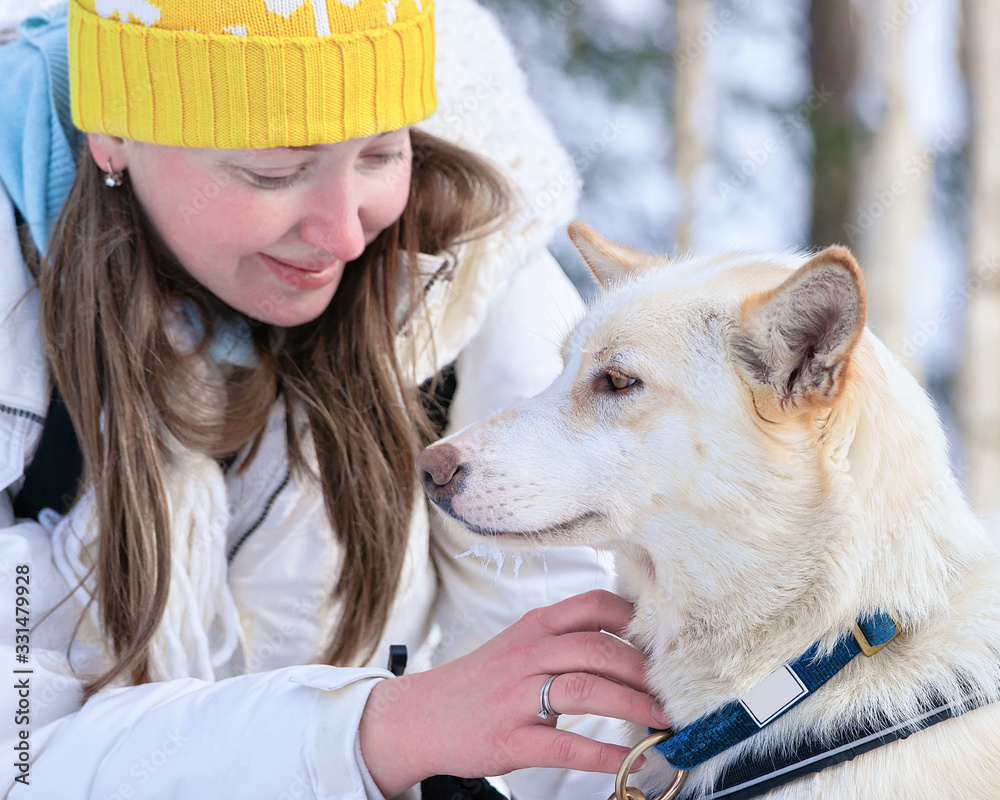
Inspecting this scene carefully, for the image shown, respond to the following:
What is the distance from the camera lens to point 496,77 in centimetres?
182

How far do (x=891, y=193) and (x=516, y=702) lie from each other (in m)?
4.84

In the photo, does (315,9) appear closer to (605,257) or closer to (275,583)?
(605,257)

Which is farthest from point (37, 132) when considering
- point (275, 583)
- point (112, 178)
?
point (275, 583)

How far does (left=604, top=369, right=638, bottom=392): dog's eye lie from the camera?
1242mm

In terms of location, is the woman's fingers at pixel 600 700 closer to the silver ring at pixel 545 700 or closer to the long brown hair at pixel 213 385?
the silver ring at pixel 545 700

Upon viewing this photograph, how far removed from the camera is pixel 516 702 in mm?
1220

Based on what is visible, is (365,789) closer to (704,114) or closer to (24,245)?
→ (24,245)

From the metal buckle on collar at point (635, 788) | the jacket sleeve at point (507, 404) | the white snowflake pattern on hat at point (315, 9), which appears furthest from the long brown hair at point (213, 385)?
the metal buckle on collar at point (635, 788)

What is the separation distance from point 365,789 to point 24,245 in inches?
44.9

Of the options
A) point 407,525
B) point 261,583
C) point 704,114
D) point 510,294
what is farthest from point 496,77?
point 704,114

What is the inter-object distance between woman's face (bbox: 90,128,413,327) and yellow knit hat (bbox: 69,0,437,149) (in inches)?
1.9

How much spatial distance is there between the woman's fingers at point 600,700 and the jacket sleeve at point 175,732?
32 cm

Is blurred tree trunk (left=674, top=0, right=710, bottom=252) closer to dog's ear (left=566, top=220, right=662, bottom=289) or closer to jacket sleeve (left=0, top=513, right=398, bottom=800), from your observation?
dog's ear (left=566, top=220, right=662, bottom=289)

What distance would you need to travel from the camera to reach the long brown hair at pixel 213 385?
5.03ft
